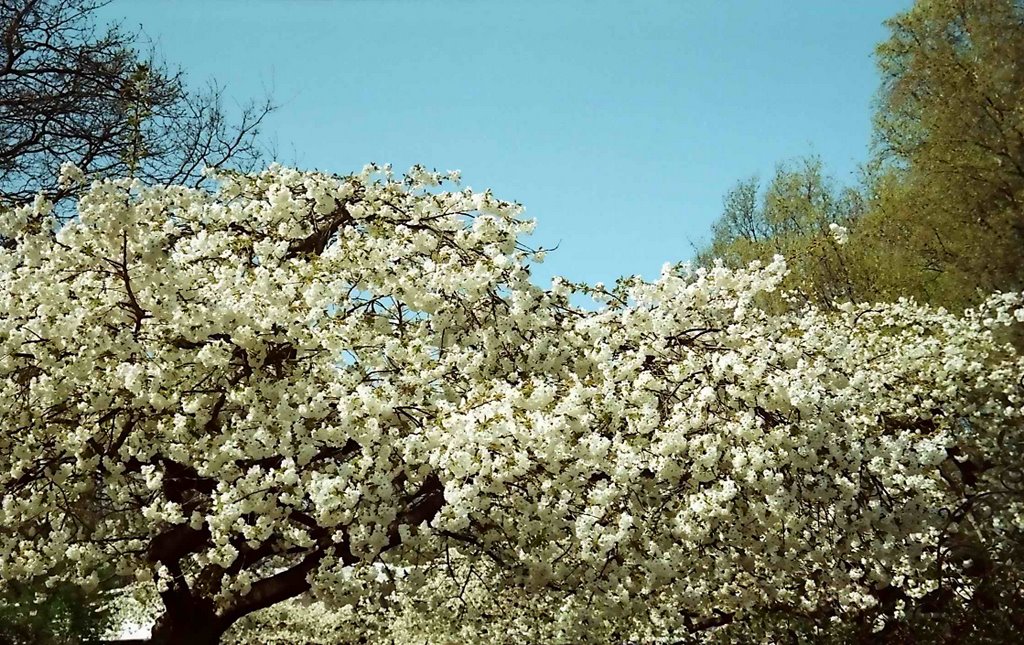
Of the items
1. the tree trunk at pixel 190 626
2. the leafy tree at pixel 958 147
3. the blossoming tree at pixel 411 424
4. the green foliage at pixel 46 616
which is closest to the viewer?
the blossoming tree at pixel 411 424

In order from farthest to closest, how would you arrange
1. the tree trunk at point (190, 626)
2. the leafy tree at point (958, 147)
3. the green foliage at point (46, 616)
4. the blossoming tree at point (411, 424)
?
the leafy tree at point (958, 147) → the tree trunk at point (190, 626) → the green foliage at point (46, 616) → the blossoming tree at point (411, 424)

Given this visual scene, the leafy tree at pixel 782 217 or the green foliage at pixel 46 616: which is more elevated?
the leafy tree at pixel 782 217

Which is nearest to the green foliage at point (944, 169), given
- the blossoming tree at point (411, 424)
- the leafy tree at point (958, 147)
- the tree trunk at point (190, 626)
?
the leafy tree at point (958, 147)

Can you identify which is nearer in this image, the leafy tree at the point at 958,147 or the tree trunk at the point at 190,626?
the tree trunk at the point at 190,626

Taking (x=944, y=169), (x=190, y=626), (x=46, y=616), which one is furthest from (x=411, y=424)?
(x=944, y=169)

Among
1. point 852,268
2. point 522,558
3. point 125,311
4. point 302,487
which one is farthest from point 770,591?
point 852,268

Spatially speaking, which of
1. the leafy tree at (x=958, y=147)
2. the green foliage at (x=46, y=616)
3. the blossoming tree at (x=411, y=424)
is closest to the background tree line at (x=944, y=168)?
the leafy tree at (x=958, y=147)

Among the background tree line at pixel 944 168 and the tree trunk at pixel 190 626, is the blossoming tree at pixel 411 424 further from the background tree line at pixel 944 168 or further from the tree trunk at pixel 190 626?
the background tree line at pixel 944 168

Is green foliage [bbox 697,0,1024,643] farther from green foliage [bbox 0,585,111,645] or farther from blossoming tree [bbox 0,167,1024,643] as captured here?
green foliage [bbox 0,585,111,645]

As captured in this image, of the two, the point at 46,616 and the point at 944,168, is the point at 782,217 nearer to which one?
the point at 944,168

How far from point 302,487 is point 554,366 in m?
2.55

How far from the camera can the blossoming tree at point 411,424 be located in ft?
22.7

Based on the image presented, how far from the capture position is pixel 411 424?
754 cm

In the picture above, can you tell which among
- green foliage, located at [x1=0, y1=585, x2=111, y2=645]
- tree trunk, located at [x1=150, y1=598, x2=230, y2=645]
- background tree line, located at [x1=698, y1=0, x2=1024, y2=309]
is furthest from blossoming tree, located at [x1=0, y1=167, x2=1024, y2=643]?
background tree line, located at [x1=698, y1=0, x2=1024, y2=309]
